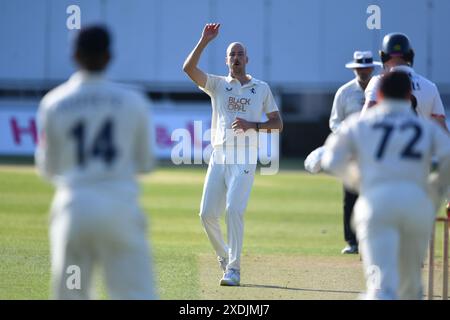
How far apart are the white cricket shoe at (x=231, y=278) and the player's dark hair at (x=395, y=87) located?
13.2 feet

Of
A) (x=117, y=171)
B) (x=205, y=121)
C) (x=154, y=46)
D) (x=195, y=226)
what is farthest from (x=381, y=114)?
(x=154, y=46)

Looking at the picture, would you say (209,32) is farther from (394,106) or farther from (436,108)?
(394,106)

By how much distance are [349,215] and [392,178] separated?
719 centimetres

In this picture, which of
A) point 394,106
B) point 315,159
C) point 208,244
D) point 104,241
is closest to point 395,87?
point 394,106

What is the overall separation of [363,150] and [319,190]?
17.1 metres

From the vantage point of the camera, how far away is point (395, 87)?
7109 mm

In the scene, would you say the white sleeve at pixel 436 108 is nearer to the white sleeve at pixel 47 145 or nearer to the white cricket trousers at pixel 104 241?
the white cricket trousers at pixel 104 241

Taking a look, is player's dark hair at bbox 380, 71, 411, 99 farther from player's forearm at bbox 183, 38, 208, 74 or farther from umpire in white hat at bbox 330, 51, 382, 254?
umpire in white hat at bbox 330, 51, 382, 254

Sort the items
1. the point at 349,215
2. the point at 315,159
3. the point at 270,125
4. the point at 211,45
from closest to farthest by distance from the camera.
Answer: the point at 315,159
the point at 270,125
the point at 349,215
the point at 211,45

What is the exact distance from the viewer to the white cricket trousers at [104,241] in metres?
6.12

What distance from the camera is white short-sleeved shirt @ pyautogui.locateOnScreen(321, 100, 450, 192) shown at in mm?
6883

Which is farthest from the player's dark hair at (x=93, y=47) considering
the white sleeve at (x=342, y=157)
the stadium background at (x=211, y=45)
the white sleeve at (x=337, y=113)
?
the stadium background at (x=211, y=45)
